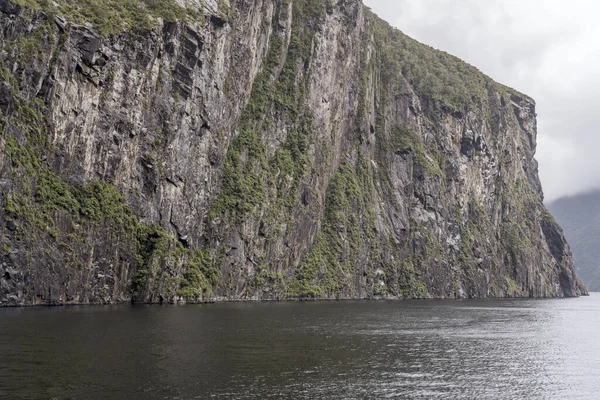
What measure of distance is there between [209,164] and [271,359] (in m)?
82.8

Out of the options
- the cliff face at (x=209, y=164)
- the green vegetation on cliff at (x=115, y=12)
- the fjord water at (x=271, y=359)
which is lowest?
the fjord water at (x=271, y=359)

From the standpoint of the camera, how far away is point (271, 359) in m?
49.0

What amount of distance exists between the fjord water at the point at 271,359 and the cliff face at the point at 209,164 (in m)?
18.5

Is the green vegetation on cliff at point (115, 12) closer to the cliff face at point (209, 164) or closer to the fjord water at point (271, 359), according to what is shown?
the cliff face at point (209, 164)

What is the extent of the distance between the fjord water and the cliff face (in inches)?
727

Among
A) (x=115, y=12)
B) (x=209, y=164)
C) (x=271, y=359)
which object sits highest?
(x=115, y=12)

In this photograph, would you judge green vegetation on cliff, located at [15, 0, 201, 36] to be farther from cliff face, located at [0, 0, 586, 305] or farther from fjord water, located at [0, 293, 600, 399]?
fjord water, located at [0, 293, 600, 399]

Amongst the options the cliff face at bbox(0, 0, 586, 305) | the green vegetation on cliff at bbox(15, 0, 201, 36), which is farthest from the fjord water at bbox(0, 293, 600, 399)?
the green vegetation on cliff at bbox(15, 0, 201, 36)

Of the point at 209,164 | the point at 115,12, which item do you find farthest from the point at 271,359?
the point at 209,164

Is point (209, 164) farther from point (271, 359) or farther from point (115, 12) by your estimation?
point (271, 359)

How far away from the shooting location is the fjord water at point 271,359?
38188 millimetres

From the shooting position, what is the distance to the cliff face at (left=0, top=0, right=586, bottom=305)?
9256 centimetres

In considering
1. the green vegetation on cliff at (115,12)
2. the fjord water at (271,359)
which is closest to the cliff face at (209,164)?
the green vegetation on cliff at (115,12)

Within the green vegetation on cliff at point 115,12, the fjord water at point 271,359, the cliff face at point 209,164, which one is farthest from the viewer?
the green vegetation on cliff at point 115,12
